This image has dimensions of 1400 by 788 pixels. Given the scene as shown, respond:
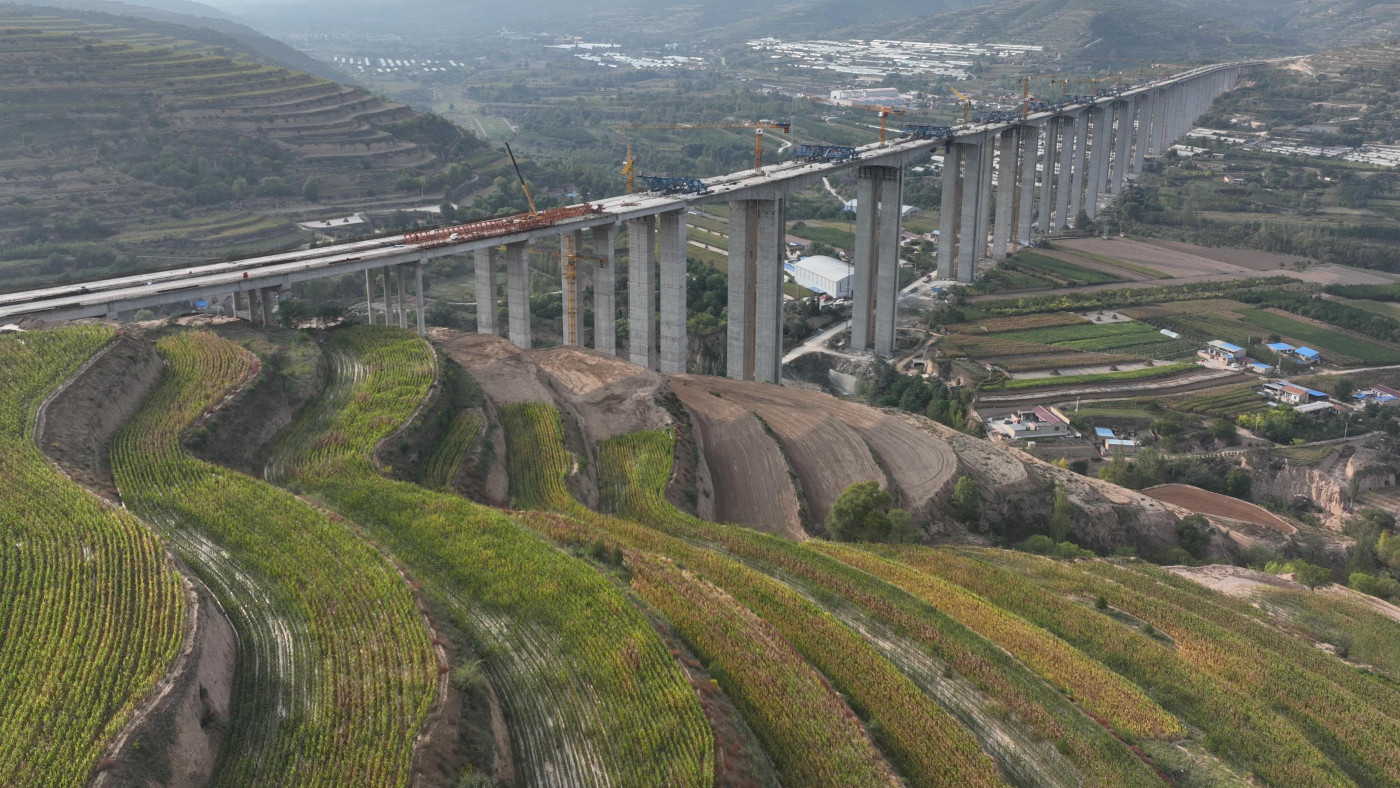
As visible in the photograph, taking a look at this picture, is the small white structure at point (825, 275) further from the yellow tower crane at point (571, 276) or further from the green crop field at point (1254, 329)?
the yellow tower crane at point (571, 276)

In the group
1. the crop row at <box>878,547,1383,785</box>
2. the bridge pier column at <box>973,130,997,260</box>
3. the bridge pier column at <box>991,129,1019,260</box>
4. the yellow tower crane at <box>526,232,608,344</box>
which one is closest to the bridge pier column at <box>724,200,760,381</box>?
the yellow tower crane at <box>526,232,608,344</box>

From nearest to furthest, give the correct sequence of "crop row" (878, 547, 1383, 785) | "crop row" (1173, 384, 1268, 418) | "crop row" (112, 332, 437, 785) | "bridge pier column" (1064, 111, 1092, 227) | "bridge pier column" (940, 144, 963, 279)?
"crop row" (112, 332, 437, 785) → "crop row" (878, 547, 1383, 785) → "crop row" (1173, 384, 1268, 418) → "bridge pier column" (940, 144, 963, 279) → "bridge pier column" (1064, 111, 1092, 227)

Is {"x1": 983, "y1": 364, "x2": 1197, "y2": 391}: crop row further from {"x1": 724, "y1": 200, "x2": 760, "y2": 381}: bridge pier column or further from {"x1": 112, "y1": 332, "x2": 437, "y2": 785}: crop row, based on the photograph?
{"x1": 112, "y1": 332, "x2": 437, "y2": 785}: crop row

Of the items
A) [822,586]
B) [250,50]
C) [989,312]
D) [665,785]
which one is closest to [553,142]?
[250,50]

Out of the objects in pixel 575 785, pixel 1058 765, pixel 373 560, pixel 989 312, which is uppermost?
pixel 373 560

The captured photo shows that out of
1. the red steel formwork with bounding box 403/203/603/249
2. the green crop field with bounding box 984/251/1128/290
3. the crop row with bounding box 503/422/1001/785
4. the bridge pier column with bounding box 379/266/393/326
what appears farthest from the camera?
the green crop field with bounding box 984/251/1128/290

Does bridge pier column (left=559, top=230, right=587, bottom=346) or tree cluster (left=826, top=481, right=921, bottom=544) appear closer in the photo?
tree cluster (left=826, top=481, right=921, bottom=544)

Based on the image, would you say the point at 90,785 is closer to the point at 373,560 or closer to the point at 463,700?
the point at 463,700

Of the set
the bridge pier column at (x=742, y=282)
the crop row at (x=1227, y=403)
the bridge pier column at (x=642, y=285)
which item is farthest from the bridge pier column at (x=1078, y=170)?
the bridge pier column at (x=642, y=285)
